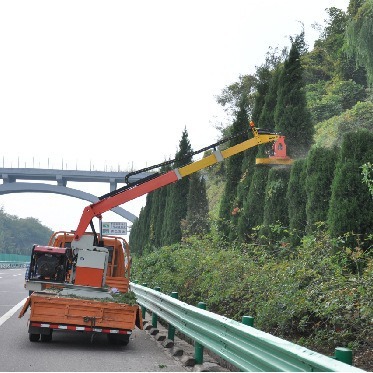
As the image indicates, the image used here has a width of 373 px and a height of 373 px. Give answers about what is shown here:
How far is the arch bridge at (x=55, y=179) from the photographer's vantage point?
98.1 m

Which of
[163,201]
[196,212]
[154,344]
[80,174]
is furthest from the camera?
[80,174]

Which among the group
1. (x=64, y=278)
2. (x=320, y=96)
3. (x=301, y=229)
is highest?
(x=320, y=96)

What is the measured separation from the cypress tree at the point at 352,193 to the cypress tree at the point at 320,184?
2.52 meters

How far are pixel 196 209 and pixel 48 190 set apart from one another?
67443mm

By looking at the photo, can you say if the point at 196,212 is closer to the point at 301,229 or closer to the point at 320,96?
the point at 301,229

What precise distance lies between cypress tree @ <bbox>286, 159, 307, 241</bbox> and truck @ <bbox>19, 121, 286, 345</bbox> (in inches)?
63.9

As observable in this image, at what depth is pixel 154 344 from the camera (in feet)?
43.9

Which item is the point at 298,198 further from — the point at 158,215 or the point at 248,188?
the point at 158,215

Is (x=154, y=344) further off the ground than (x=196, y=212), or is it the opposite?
(x=196, y=212)

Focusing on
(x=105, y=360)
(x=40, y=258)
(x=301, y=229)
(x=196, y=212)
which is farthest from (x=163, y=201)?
(x=105, y=360)

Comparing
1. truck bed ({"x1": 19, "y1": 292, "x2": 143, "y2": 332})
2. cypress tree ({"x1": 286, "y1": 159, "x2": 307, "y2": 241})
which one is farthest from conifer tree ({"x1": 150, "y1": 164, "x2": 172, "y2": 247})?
truck bed ({"x1": 19, "y1": 292, "x2": 143, "y2": 332})

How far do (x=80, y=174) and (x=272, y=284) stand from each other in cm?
8812

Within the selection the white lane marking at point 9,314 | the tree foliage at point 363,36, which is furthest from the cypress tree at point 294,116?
the white lane marking at point 9,314

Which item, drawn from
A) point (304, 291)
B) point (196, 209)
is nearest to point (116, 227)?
point (196, 209)
